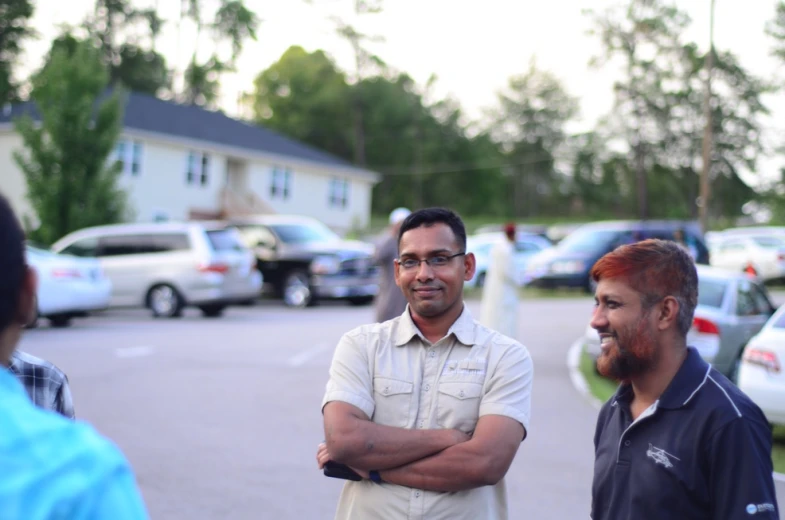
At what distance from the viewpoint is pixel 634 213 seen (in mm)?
81875

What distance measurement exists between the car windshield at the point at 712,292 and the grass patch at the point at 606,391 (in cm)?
158

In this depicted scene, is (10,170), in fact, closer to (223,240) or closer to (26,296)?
(223,240)

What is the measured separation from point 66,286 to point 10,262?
53.8 ft

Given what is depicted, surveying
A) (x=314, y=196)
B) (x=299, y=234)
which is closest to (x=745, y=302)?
(x=299, y=234)

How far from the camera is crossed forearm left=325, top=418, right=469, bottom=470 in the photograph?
2941 mm

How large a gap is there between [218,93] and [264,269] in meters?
40.9

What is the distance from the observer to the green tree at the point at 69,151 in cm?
2816

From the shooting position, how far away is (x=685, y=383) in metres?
2.66

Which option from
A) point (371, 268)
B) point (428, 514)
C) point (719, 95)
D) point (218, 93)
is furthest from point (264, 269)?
point (719, 95)

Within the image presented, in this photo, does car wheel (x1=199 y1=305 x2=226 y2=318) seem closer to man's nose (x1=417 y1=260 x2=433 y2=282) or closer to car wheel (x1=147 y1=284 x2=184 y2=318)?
car wheel (x1=147 y1=284 x2=184 y2=318)

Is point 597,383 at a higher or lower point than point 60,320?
higher

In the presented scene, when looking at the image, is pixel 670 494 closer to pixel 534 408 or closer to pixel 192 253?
pixel 534 408

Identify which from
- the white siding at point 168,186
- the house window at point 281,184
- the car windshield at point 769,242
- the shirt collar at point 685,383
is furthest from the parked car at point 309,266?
the house window at point 281,184

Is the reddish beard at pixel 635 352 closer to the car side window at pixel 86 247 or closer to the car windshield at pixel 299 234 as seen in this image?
the car side window at pixel 86 247
